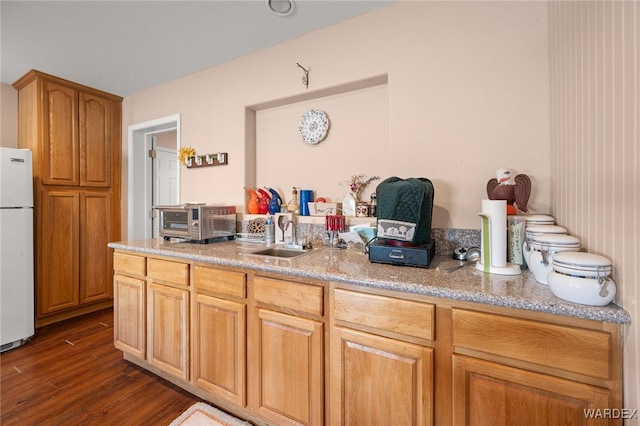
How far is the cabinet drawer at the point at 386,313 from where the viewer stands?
1.03 m

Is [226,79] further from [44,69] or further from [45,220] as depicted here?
[45,220]

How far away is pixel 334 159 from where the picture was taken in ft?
6.84

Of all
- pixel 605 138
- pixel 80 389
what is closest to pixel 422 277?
pixel 605 138

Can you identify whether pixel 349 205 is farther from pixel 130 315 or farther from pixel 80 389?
pixel 80 389

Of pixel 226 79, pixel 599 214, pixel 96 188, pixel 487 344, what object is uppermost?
pixel 226 79

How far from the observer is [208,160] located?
2473 millimetres

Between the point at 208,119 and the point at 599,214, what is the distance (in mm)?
2662

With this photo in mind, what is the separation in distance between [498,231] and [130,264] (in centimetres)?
225

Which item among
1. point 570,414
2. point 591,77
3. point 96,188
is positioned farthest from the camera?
point 96,188

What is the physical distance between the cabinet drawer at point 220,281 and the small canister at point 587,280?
1.31m

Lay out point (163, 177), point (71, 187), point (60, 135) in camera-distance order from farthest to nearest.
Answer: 1. point (163, 177)
2. point (71, 187)
3. point (60, 135)

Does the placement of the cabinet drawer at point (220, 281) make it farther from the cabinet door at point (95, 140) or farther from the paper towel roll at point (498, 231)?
the cabinet door at point (95, 140)

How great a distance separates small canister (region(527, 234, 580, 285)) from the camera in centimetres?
95

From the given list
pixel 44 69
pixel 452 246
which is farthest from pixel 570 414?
pixel 44 69
